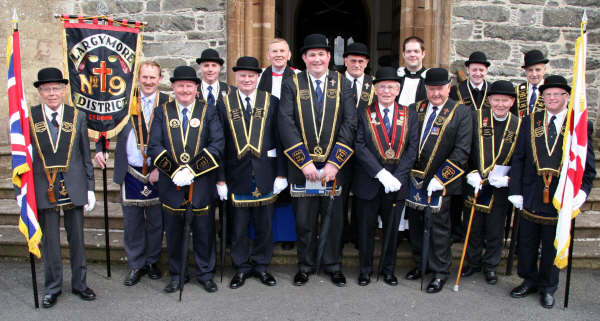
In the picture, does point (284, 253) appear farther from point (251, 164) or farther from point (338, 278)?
point (251, 164)

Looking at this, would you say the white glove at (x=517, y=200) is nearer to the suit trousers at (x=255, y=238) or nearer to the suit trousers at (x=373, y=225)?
the suit trousers at (x=373, y=225)

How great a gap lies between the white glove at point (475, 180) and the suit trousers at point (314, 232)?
1.15m

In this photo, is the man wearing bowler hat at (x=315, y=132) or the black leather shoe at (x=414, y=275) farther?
the black leather shoe at (x=414, y=275)

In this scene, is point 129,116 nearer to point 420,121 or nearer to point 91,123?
point 91,123

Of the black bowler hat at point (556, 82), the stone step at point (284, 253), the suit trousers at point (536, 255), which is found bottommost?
the stone step at point (284, 253)

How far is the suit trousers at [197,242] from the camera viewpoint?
404 cm

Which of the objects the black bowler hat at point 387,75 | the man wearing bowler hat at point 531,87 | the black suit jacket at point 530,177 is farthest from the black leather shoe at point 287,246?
the man wearing bowler hat at point 531,87

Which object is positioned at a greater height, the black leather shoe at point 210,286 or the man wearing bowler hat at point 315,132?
the man wearing bowler hat at point 315,132

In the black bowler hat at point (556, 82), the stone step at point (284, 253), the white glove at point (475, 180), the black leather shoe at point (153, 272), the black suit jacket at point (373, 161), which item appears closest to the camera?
the black bowler hat at point (556, 82)

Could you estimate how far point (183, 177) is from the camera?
3.78 metres

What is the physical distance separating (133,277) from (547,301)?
3.55 m

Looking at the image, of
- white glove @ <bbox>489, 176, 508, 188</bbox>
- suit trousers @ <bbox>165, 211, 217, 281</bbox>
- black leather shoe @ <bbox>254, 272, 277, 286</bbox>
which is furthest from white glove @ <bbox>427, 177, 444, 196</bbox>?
suit trousers @ <bbox>165, 211, 217, 281</bbox>

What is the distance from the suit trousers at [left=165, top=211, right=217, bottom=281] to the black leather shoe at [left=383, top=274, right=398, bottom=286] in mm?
1561

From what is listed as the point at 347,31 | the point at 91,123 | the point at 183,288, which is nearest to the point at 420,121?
the point at 183,288
